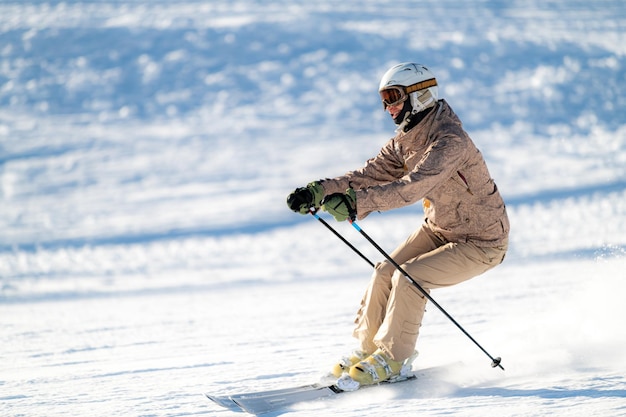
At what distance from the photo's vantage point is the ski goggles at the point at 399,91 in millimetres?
4164

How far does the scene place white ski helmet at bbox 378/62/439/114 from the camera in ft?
13.7

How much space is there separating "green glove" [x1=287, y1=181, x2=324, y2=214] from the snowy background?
1.00 m

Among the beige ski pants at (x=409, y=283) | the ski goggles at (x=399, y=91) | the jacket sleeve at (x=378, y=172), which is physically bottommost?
the beige ski pants at (x=409, y=283)

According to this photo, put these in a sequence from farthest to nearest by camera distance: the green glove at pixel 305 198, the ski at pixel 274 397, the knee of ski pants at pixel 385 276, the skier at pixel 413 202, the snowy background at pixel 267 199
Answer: the snowy background at pixel 267 199 < the knee of ski pants at pixel 385 276 < the green glove at pixel 305 198 < the skier at pixel 413 202 < the ski at pixel 274 397

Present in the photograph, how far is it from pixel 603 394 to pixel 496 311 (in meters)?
3.23

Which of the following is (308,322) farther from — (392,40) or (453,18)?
(453,18)

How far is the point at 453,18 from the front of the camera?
3266 cm

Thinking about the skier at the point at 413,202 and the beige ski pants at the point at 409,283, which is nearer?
the skier at the point at 413,202

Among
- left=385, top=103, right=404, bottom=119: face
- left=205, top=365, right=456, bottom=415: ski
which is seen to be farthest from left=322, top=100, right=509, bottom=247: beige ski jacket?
left=205, top=365, right=456, bottom=415: ski

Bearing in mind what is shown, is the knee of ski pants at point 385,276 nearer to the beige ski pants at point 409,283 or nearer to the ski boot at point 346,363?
the beige ski pants at point 409,283

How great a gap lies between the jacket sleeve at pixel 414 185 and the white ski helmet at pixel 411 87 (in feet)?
1.12

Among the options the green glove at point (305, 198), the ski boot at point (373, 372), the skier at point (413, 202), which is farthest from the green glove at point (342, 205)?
the ski boot at point (373, 372)

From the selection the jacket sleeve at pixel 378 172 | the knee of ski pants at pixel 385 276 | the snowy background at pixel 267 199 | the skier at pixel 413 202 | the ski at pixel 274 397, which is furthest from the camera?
the snowy background at pixel 267 199

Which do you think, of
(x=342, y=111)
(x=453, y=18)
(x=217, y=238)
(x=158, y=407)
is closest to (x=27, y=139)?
(x=342, y=111)
